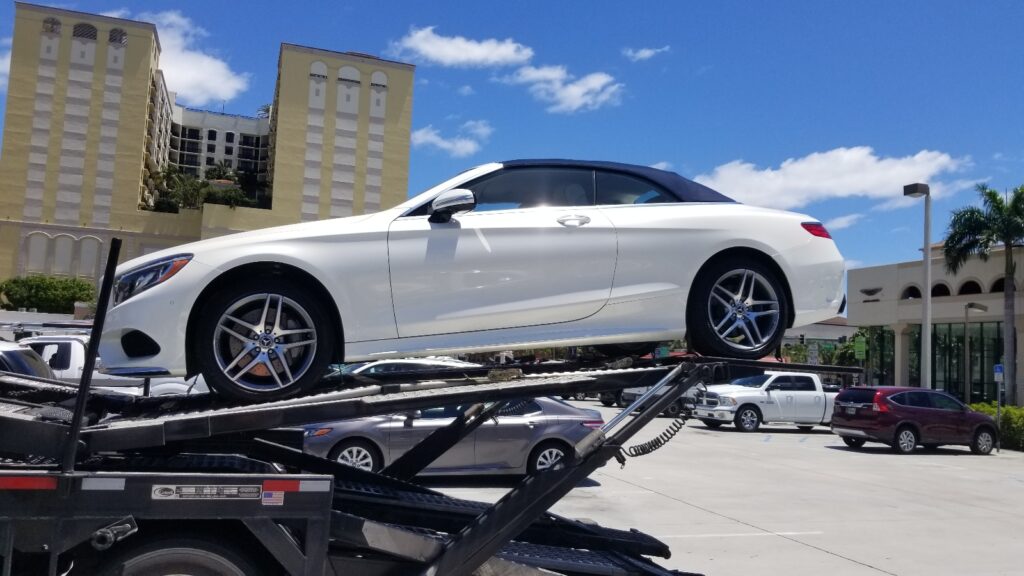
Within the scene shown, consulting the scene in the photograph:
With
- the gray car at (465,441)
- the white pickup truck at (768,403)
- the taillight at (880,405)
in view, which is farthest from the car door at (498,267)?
the white pickup truck at (768,403)

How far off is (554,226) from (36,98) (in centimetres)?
9430

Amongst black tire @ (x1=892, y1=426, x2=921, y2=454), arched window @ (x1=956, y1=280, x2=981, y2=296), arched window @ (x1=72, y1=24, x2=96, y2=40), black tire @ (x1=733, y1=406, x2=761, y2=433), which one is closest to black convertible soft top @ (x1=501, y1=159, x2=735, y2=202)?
black tire @ (x1=892, y1=426, x2=921, y2=454)

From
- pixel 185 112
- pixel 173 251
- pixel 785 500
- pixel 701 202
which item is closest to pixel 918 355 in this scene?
pixel 785 500

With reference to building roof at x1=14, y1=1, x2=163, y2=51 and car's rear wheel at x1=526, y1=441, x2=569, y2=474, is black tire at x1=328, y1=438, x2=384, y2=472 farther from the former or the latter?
building roof at x1=14, y1=1, x2=163, y2=51

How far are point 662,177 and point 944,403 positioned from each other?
15.9 m

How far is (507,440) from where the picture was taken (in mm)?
10969

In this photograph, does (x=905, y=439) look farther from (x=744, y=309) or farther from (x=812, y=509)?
(x=744, y=309)

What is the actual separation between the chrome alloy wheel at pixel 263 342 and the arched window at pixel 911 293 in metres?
34.1

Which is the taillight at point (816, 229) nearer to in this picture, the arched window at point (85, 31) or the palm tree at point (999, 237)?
the palm tree at point (999, 237)

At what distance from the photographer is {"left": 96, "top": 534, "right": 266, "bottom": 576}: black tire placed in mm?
3785

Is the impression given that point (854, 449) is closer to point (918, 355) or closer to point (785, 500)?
point (785, 500)

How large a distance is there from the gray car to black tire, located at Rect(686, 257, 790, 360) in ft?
18.9

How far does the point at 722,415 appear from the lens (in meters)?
21.3

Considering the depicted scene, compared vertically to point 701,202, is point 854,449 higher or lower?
lower
